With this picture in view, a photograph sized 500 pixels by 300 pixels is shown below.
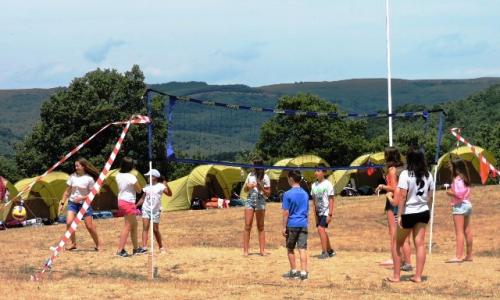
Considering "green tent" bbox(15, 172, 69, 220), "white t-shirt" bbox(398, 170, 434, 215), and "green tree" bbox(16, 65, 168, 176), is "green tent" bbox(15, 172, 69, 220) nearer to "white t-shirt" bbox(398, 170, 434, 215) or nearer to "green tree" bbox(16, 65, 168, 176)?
"green tree" bbox(16, 65, 168, 176)

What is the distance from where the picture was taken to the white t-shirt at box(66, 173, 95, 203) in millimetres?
13344

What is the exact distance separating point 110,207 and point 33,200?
10.8ft

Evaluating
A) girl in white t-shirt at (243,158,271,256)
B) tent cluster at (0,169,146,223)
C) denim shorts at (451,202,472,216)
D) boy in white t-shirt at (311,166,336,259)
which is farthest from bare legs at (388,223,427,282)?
tent cluster at (0,169,146,223)

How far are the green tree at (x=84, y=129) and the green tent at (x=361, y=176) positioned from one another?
1317 cm

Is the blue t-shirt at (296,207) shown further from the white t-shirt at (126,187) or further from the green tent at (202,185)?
the green tent at (202,185)

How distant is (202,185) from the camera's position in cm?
3309

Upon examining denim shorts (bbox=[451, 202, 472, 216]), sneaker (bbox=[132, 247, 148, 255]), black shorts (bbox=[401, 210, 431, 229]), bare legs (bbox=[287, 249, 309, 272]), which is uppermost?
black shorts (bbox=[401, 210, 431, 229])

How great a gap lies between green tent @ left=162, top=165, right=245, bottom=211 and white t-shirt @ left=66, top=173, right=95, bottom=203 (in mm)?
17791

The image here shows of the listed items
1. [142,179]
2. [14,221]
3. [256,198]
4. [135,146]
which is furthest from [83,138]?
[256,198]

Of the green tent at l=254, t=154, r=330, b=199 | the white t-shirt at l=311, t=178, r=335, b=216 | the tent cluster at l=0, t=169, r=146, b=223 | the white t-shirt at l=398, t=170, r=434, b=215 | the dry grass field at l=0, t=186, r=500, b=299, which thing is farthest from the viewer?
the green tent at l=254, t=154, r=330, b=199

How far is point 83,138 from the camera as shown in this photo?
48.9 meters

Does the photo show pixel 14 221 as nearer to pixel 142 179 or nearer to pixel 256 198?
pixel 142 179

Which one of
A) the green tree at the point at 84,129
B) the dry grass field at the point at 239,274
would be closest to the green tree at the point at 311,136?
the green tree at the point at 84,129

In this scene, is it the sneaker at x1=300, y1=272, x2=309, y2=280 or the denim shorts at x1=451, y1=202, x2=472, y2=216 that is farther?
the denim shorts at x1=451, y1=202, x2=472, y2=216
